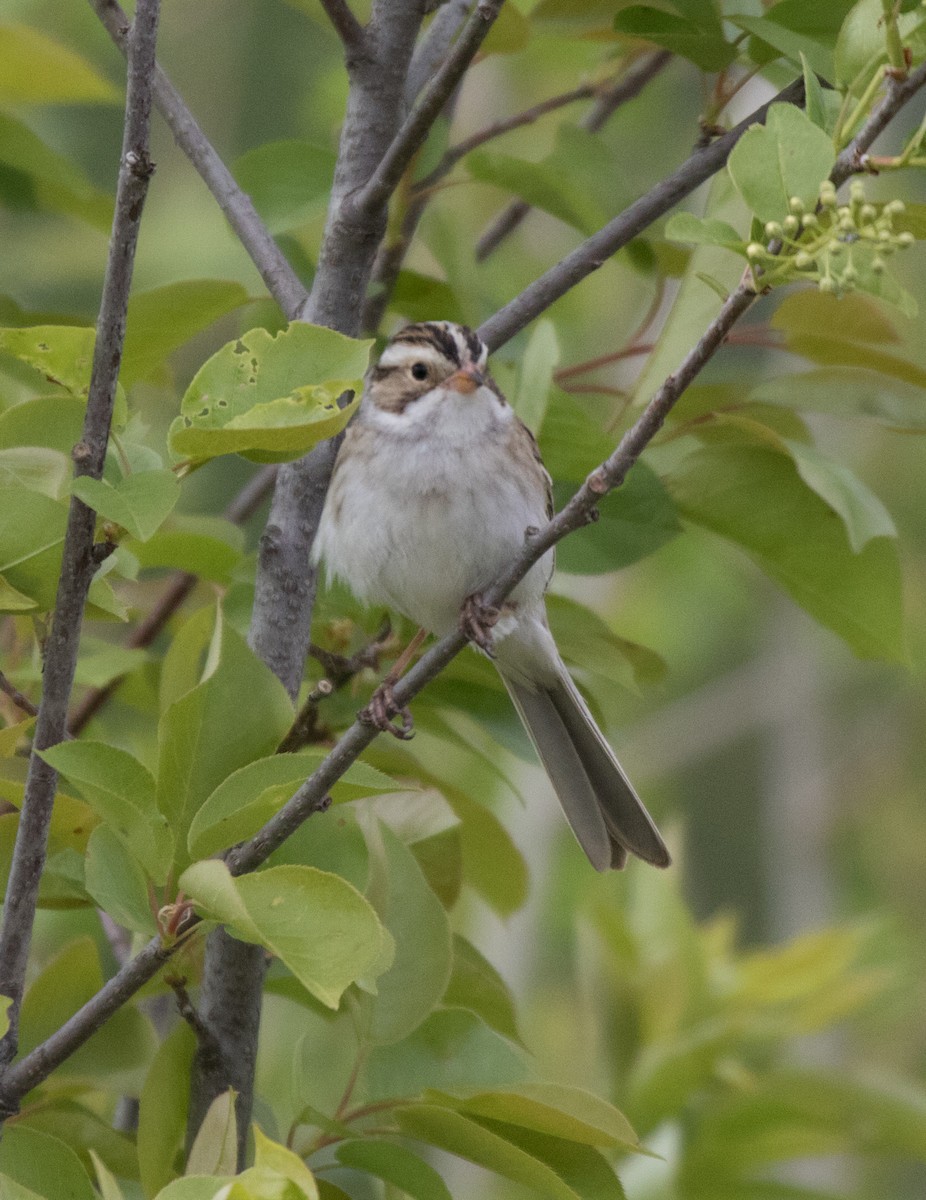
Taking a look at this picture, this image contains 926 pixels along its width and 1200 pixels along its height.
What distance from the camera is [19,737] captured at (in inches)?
72.8

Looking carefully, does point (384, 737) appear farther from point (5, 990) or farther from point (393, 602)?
point (5, 990)

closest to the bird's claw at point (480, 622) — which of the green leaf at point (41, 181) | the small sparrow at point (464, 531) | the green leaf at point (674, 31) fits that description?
the small sparrow at point (464, 531)

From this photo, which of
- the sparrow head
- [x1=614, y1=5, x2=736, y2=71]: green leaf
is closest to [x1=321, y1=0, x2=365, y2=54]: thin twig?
[x1=614, y1=5, x2=736, y2=71]: green leaf

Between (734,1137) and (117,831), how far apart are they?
1.68m

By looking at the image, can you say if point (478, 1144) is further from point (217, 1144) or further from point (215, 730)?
point (215, 730)

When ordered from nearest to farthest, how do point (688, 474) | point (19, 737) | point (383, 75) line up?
point (19, 737)
point (383, 75)
point (688, 474)

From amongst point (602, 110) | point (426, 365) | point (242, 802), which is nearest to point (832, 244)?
point (242, 802)

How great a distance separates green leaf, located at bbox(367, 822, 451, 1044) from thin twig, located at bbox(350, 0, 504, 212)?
31.4 inches

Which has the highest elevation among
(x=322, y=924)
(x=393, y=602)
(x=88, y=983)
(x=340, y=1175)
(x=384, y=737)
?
(x=393, y=602)

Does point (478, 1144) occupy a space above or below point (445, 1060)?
below

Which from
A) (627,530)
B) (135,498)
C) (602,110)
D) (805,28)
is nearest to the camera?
(135,498)

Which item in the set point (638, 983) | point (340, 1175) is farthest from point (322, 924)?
point (638, 983)

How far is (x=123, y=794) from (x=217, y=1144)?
0.35 meters

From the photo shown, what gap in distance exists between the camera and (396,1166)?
1795 mm
